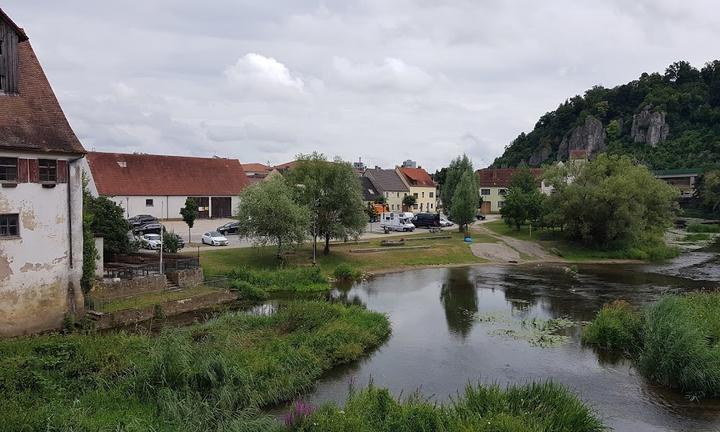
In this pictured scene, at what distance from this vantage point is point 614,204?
48.2 meters

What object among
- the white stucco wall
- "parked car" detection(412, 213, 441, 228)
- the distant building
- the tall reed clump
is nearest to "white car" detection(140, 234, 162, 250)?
the tall reed clump

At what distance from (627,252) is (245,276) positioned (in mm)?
35293

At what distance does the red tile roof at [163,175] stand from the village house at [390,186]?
23.6m

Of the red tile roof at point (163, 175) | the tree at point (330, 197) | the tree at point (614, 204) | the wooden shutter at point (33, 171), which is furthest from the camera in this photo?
the red tile roof at point (163, 175)

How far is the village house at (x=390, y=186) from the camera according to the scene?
79.7 meters

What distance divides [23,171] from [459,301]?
2173 centimetres

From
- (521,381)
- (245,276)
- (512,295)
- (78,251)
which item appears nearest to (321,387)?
(521,381)

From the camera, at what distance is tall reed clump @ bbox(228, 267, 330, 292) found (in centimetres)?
3206

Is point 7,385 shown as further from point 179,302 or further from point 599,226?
point 599,226

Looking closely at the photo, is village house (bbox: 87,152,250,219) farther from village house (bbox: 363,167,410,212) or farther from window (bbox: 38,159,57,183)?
window (bbox: 38,159,57,183)

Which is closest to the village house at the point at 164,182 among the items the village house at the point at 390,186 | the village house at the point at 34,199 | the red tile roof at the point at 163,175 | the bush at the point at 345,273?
the red tile roof at the point at 163,175

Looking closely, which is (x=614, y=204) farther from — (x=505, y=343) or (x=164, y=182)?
(x=164, y=182)

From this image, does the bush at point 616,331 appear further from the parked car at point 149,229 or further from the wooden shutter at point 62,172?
the parked car at point 149,229

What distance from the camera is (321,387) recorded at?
16922 mm
